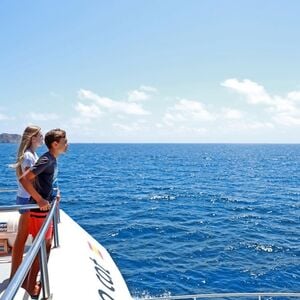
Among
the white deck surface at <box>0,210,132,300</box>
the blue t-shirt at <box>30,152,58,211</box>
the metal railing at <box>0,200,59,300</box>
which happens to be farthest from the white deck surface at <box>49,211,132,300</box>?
the blue t-shirt at <box>30,152,58,211</box>

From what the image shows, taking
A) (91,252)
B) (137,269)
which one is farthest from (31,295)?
(137,269)

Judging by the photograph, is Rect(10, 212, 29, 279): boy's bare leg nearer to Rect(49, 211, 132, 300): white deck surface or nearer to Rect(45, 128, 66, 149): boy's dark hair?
Rect(49, 211, 132, 300): white deck surface

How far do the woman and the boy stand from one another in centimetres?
10

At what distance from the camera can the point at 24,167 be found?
389 cm

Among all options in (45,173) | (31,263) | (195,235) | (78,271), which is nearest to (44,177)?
(45,173)

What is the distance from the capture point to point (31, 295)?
10.9 feet

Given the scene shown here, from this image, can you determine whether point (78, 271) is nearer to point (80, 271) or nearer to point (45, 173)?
point (80, 271)

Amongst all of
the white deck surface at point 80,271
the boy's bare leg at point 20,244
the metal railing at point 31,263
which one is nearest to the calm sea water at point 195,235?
the white deck surface at point 80,271

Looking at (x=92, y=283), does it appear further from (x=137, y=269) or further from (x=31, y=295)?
(x=137, y=269)

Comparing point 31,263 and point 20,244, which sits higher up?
point 31,263

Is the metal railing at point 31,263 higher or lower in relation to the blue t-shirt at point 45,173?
lower

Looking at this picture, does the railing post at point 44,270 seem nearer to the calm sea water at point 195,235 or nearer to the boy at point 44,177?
the boy at point 44,177

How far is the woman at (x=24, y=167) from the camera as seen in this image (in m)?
3.88

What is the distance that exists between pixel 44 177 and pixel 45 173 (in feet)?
0.20
